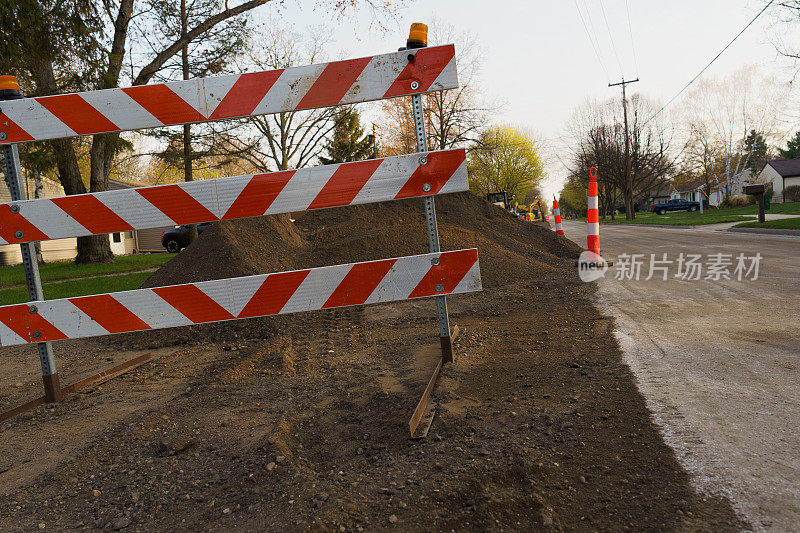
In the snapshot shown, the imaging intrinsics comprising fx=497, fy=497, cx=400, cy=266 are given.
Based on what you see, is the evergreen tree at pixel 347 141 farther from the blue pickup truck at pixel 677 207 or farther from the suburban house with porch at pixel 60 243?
the blue pickup truck at pixel 677 207

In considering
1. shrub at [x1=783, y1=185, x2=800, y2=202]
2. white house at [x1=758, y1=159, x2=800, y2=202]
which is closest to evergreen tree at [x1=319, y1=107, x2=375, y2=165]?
shrub at [x1=783, y1=185, x2=800, y2=202]

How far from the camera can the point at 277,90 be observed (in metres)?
3.04

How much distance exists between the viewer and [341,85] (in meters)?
3.05

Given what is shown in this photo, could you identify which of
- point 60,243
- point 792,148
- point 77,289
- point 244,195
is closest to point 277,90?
point 244,195

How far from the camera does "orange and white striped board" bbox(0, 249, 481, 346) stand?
306cm

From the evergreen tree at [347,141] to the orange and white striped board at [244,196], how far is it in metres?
26.9

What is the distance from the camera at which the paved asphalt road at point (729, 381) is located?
5.92ft

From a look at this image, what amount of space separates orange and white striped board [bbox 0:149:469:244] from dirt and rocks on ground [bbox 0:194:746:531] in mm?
1180

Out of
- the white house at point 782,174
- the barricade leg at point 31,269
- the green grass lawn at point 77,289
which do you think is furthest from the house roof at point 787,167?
the barricade leg at point 31,269

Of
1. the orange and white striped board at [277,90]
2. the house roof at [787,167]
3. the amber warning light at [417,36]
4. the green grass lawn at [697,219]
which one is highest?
the house roof at [787,167]

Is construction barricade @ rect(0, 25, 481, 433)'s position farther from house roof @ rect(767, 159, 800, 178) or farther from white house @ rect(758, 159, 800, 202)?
house roof @ rect(767, 159, 800, 178)

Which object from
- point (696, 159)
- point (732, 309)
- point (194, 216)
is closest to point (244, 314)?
point (194, 216)

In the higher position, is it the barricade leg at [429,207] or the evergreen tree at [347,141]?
the evergreen tree at [347,141]

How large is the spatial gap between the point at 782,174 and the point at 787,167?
66.9 inches
